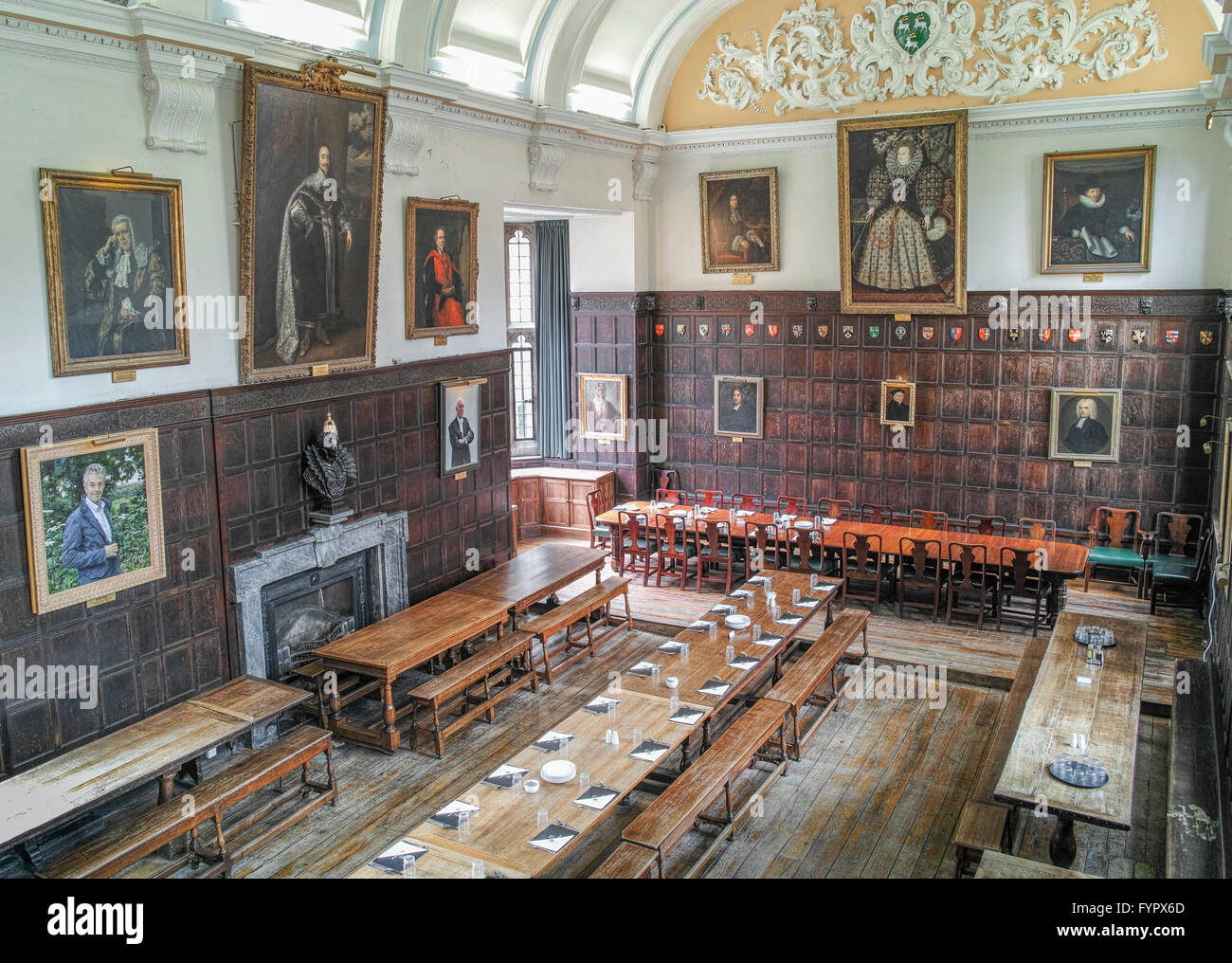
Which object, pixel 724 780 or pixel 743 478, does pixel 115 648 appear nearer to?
pixel 724 780

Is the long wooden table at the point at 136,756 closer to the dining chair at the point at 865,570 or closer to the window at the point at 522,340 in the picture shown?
the dining chair at the point at 865,570

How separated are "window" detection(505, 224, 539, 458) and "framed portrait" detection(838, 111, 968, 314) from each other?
5.42 m

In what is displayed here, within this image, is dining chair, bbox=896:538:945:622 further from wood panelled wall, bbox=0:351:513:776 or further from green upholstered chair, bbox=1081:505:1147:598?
wood panelled wall, bbox=0:351:513:776

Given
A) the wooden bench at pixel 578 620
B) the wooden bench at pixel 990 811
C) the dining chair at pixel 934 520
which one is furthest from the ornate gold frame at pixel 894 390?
the wooden bench at pixel 990 811

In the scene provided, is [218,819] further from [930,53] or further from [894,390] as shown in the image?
[930,53]

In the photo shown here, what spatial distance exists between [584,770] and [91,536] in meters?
4.13

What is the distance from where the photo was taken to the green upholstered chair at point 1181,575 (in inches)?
495

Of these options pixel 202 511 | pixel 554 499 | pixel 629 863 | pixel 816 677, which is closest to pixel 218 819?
pixel 202 511

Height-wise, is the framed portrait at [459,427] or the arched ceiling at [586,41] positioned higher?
the arched ceiling at [586,41]

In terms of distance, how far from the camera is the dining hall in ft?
24.4

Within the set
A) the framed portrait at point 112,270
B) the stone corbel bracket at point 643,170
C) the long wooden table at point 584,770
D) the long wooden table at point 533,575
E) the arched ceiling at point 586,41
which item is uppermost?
the arched ceiling at point 586,41

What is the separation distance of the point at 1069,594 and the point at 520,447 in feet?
29.0

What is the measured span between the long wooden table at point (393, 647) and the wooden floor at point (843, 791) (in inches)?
10.5

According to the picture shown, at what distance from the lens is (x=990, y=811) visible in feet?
24.3
